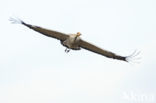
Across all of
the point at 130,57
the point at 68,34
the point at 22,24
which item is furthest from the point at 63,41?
the point at 130,57

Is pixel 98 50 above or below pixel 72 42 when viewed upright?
above

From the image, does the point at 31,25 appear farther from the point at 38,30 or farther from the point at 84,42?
the point at 84,42

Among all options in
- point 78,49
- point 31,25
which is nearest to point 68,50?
point 78,49

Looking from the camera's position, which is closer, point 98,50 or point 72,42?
point 72,42

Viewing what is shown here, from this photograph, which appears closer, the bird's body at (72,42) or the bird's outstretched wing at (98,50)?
the bird's body at (72,42)

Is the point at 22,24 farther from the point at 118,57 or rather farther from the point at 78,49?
the point at 118,57

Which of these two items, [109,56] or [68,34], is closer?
[68,34]

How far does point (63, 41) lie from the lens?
77.4 metres

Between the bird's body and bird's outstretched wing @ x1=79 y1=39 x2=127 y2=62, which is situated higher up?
bird's outstretched wing @ x1=79 y1=39 x2=127 y2=62

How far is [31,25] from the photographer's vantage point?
78.9 metres

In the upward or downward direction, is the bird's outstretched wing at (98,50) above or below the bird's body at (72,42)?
above

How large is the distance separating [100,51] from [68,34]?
7.39m

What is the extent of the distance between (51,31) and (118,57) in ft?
39.6

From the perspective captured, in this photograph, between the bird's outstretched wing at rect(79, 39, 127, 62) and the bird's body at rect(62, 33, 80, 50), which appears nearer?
the bird's body at rect(62, 33, 80, 50)
